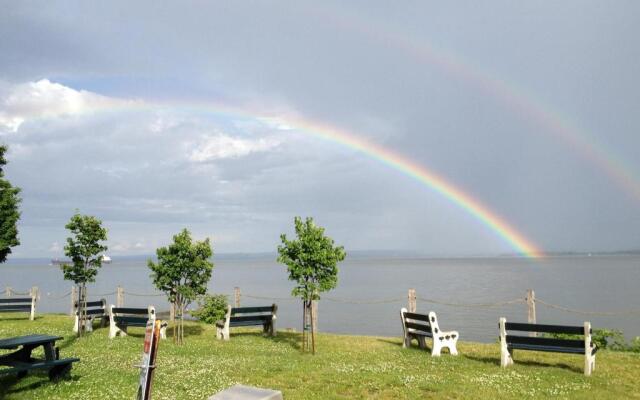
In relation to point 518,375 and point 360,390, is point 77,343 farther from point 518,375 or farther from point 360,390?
point 518,375

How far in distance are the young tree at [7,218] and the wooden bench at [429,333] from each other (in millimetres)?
17336

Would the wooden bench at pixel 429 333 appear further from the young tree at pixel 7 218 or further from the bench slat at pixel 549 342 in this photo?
the young tree at pixel 7 218

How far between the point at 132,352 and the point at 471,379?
450 inches

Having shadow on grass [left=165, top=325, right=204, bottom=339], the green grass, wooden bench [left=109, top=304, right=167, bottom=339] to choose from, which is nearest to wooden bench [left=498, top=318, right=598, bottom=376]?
the green grass

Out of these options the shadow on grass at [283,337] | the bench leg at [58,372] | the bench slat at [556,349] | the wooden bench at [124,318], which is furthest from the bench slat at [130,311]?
the bench slat at [556,349]

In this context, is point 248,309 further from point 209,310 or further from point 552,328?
point 552,328

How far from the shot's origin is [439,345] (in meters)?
17.5

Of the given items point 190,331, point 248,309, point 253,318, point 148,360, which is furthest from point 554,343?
point 190,331

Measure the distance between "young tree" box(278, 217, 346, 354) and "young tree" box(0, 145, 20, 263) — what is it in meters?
12.6

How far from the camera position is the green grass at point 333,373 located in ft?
38.2

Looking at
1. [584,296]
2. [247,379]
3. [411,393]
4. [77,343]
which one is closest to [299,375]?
[247,379]

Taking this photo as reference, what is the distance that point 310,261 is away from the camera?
18469 millimetres

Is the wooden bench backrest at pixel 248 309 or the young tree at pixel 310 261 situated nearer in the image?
the young tree at pixel 310 261

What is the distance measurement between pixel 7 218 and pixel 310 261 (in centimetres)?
1403
